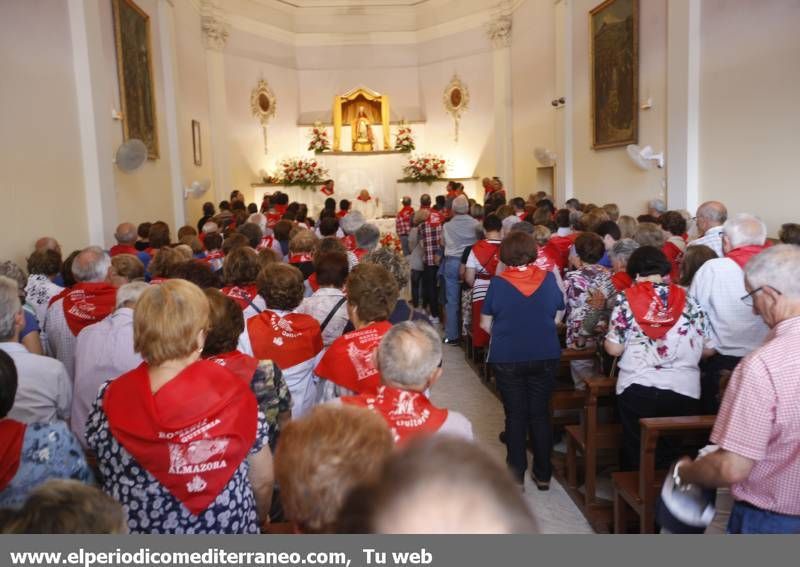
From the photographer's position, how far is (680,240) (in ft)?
19.7

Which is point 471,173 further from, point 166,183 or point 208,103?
point 166,183

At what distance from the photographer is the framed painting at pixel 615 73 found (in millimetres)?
10289

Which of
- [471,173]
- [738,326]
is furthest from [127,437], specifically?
[471,173]

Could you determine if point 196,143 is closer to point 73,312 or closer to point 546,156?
point 546,156

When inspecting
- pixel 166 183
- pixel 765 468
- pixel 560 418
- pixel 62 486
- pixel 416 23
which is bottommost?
pixel 560 418

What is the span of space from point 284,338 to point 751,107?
6.34 m

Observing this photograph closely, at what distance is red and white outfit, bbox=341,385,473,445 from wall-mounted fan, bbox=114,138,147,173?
7.40 metres

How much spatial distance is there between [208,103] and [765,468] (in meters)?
15.0

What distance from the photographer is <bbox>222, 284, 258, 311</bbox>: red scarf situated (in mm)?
4180

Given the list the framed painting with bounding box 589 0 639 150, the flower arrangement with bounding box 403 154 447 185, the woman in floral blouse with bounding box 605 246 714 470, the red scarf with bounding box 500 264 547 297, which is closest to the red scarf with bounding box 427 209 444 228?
the framed painting with bounding box 589 0 639 150

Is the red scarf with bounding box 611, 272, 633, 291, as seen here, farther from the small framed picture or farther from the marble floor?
the small framed picture

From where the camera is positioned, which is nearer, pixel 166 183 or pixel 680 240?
pixel 680 240

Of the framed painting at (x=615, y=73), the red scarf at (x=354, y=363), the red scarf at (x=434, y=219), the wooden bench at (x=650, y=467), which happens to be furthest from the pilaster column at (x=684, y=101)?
the red scarf at (x=354, y=363)

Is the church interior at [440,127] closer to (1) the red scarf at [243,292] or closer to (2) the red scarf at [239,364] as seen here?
(1) the red scarf at [243,292]
